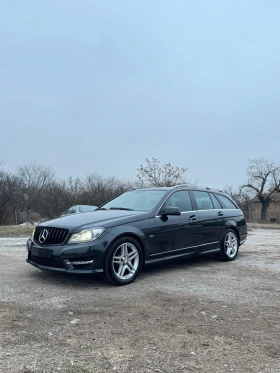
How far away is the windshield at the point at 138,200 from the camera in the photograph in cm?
678

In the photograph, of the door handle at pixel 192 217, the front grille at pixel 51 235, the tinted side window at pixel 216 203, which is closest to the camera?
the front grille at pixel 51 235

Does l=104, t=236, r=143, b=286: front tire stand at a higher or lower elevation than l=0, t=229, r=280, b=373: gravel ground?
higher

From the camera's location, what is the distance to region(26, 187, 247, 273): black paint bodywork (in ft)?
17.9

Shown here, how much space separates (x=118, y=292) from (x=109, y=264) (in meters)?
0.47

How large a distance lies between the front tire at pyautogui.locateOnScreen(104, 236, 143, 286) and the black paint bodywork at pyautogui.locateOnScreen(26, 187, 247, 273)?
0.32 ft

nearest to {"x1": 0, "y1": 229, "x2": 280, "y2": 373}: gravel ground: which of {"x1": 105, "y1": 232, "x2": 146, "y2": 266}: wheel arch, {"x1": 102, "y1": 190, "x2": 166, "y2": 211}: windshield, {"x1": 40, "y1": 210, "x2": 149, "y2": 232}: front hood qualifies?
{"x1": 105, "y1": 232, "x2": 146, "y2": 266}: wheel arch

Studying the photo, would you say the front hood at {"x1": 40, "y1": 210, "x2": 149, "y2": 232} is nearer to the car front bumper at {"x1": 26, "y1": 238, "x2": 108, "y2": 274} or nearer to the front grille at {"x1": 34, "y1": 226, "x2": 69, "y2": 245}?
the front grille at {"x1": 34, "y1": 226, "x2": 69, "y2": 245}

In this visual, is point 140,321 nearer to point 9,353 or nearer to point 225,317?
point 225,317

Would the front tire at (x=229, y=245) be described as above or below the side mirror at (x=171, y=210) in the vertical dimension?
below

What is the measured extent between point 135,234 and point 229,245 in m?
3.04

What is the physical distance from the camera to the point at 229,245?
812cm

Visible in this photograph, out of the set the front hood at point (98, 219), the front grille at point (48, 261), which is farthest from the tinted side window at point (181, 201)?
the front grille at point (48, 261)

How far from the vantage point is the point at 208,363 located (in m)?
3.05

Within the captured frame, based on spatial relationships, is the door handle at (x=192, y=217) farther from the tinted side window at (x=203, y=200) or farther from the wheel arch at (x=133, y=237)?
the wheel arch at (x=133, y=237)
